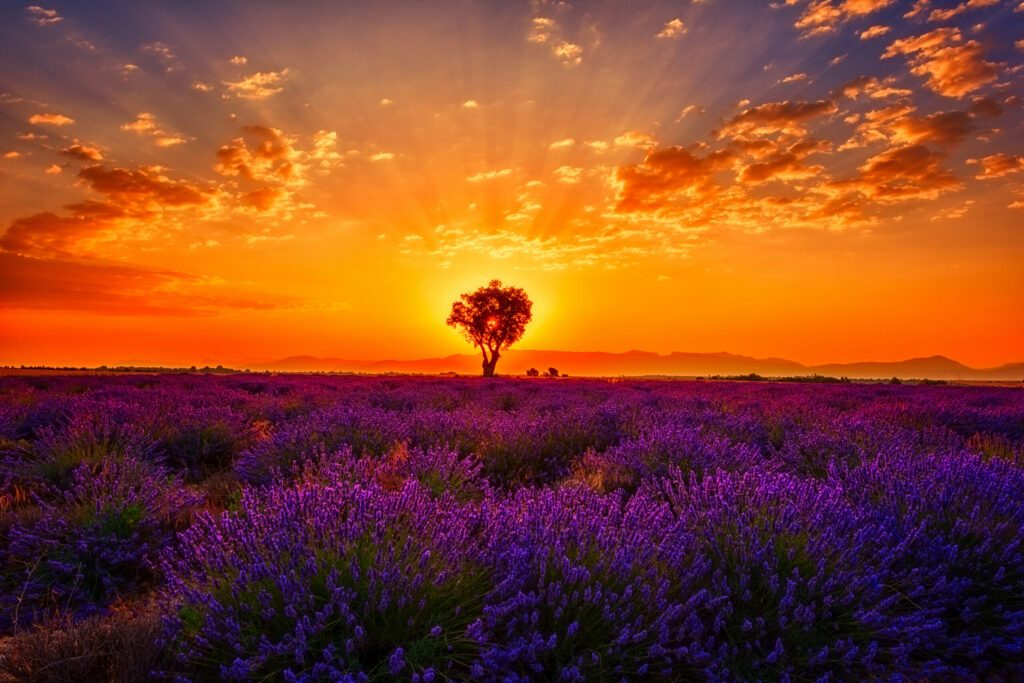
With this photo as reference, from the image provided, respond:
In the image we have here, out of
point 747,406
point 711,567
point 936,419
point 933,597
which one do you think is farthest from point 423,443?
point 936,419

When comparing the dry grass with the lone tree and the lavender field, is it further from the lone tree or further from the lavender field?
the lone tree

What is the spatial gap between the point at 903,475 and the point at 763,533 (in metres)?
1.87

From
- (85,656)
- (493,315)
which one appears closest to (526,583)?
(85,656)

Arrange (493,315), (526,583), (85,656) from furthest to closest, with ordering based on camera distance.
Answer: (493,315), (526,583), (85,656)

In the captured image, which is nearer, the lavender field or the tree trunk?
the lavender field

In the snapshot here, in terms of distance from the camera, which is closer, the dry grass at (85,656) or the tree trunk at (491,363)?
the dry grass at (85,656)

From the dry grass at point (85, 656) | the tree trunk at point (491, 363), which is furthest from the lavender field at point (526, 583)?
the tree trunk at point (491, 363)

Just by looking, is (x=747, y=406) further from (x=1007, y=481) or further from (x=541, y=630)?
(x=541, y=630)

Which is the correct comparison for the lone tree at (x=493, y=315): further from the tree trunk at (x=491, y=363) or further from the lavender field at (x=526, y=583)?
the lavender field at (x=526, y=583)

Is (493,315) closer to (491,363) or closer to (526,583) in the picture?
(491,363)

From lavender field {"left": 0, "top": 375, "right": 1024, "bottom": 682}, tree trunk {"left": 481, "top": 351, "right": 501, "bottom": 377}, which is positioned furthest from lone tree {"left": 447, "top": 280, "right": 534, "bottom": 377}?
lavender field {"left": 0, "top": 375, "right": 1024, "bottom": 682}

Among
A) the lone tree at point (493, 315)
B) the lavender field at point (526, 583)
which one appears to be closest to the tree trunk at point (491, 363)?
the lone tree at point (493, 315)

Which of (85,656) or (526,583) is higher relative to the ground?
(526,583)

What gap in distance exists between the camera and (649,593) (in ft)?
7.48
